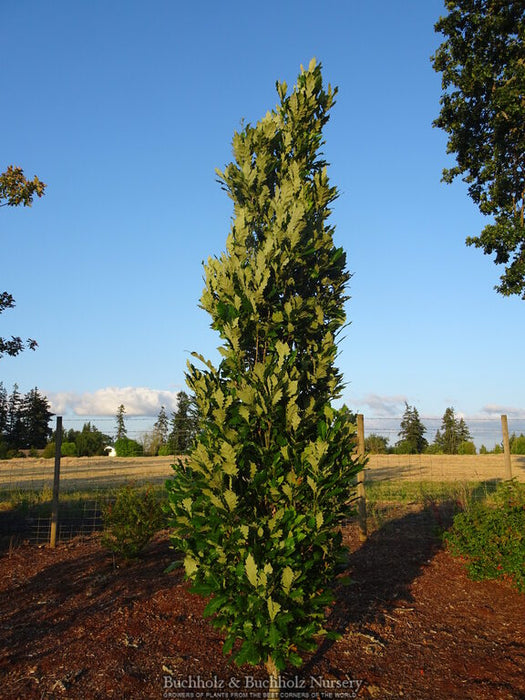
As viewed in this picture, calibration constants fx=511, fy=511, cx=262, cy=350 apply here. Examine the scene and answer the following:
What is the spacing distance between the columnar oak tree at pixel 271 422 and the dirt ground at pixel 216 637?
84cm

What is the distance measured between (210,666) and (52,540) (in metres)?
7.04

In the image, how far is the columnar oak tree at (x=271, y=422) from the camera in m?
4.57

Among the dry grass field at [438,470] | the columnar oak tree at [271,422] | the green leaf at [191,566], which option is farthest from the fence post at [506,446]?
the green leaf at [191,566]

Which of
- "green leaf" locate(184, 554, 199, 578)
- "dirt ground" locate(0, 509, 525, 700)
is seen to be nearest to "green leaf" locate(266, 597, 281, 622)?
"green leaf" locate(184, 554, 199, 578)

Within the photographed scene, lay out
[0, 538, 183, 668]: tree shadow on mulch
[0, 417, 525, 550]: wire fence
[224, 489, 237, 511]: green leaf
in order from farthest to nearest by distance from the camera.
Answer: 1. [0, 417, 525, 550]: wire fence
2. [0, 538, 183, 668]: tree shadow on mulch
3. [224, 489, 237, 511]: green leaf

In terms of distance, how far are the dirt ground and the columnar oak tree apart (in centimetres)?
84

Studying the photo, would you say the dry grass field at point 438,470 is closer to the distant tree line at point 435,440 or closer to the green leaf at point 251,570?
the distant tree line at point 435,440

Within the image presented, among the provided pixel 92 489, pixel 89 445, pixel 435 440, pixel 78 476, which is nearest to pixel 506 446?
pixel 435 440

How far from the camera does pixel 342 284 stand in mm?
6148

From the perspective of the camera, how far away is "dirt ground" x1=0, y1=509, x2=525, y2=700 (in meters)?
5.47

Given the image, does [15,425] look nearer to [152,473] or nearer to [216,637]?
[152,473]

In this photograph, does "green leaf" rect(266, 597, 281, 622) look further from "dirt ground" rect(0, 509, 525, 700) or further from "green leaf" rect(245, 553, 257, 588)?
"dirt ground" rect(0, 509, 525, 700)

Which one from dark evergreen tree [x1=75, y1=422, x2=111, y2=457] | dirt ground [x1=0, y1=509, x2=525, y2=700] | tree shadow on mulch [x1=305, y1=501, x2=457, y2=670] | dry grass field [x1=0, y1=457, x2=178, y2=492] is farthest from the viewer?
dark evergreen tree [x1=75, y1=422, x2=111, y2=457]

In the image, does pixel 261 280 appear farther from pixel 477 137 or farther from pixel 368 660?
pixel 477 137
